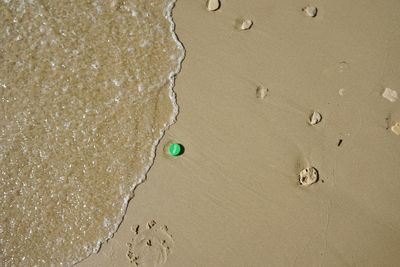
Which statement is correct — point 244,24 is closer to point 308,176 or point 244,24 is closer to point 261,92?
point 261,92

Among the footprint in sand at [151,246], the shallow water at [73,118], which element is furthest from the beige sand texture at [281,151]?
the shallow water at [73,118]

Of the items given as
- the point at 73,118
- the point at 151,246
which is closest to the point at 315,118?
the point at 151,246

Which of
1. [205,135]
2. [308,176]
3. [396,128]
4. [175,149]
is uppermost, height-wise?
[396,128]

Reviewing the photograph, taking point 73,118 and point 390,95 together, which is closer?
point 390,95

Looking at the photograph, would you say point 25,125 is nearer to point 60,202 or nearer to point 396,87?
point 60,202

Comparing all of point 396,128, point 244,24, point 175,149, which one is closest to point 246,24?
point 244,24

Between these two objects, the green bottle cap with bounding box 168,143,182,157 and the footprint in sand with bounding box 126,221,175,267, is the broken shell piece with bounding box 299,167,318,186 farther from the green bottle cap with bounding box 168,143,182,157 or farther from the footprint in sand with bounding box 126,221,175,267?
the footprint in sand with bounding box 126,221,175,267

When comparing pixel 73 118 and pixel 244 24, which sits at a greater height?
pixel 244 24
